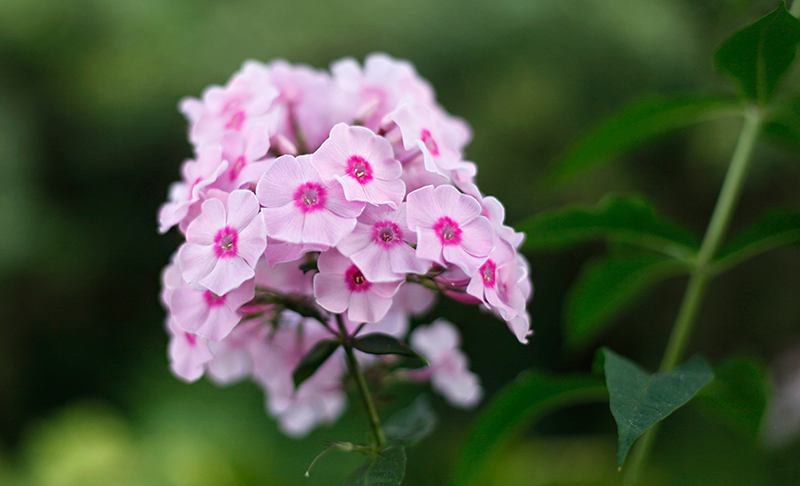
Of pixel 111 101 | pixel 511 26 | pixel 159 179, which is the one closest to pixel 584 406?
pixel 511 26

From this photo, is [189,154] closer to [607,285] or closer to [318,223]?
[607,285]

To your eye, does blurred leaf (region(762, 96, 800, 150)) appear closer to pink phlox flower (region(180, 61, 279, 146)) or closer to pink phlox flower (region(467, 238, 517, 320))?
pink phlox flower (region(467, 238, 517, 320))

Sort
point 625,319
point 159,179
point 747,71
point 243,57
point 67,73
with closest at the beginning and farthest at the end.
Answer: point 747,71 < point 243,57 < point 67,73 < point 159,179 < point 625,319

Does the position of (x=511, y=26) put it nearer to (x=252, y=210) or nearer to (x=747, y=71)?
(x=747, y=71)

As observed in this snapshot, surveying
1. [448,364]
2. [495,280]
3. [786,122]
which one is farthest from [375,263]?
[786,122]

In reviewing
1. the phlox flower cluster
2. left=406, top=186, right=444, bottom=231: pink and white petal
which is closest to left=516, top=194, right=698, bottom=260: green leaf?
the phlox flower cluster
